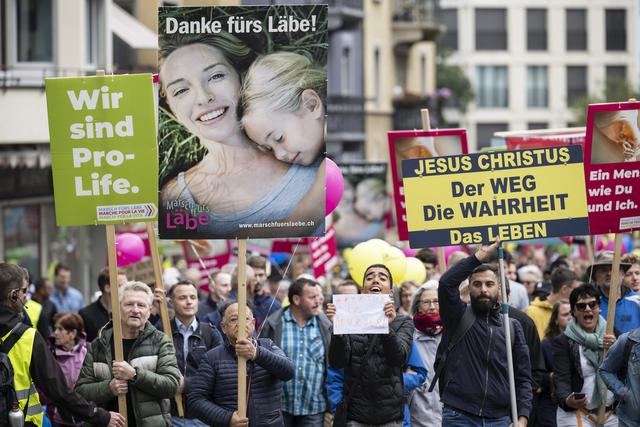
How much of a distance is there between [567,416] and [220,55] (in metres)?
3.68

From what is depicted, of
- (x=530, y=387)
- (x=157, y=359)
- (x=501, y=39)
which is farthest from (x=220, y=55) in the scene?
(x=501, y=39)

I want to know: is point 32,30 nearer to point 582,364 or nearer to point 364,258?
point 364,258

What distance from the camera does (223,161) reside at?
10.3 meters

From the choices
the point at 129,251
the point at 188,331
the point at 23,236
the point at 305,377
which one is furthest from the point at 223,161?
the point at 23,236

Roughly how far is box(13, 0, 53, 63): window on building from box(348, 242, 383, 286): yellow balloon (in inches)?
377

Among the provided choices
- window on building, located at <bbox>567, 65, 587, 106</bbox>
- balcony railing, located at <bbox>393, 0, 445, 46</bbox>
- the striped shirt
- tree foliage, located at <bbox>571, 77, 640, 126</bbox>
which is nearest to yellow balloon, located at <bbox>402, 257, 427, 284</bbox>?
the striped shirt

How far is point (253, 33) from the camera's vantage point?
403 inches

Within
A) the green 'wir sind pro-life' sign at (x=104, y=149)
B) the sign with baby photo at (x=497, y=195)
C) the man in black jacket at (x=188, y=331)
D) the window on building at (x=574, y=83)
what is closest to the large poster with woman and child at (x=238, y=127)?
the green 'wir sind pro-life' sign at (x=104, y=149)

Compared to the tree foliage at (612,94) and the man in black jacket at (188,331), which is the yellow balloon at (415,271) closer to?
the man in black jacket at (188,331)

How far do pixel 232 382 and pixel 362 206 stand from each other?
1651 centimetres

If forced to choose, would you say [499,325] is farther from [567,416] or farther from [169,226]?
[169,226]

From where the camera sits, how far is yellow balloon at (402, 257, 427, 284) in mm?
14641

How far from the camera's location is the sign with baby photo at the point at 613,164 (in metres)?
11.9

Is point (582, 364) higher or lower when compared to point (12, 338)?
lower
